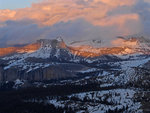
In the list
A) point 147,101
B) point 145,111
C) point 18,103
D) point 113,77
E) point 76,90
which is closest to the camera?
point 145,111

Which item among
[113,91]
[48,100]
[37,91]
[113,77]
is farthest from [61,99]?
[113,77]

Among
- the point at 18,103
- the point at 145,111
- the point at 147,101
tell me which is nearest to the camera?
the point at 145,111

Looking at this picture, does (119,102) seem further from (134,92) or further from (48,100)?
(48,100)

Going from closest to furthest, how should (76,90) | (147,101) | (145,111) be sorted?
(145,111), (147,101), (76,90)

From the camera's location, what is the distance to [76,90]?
165750 mm

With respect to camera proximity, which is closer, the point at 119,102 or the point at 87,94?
the point at 119,102

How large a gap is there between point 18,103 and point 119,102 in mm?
29133

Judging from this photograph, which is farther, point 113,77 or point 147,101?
point 113,77

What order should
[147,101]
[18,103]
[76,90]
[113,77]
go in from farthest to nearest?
1. [113,77]
2. [76,90]
3. [18,103]
4. [147,101]

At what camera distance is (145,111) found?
4596 inches

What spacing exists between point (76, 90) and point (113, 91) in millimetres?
20533

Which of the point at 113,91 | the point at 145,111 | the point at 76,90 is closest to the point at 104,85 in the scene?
the point at 76,90

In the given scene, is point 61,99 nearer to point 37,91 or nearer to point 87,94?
Result: point 87,94

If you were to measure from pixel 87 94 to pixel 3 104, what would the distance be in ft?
81.6
